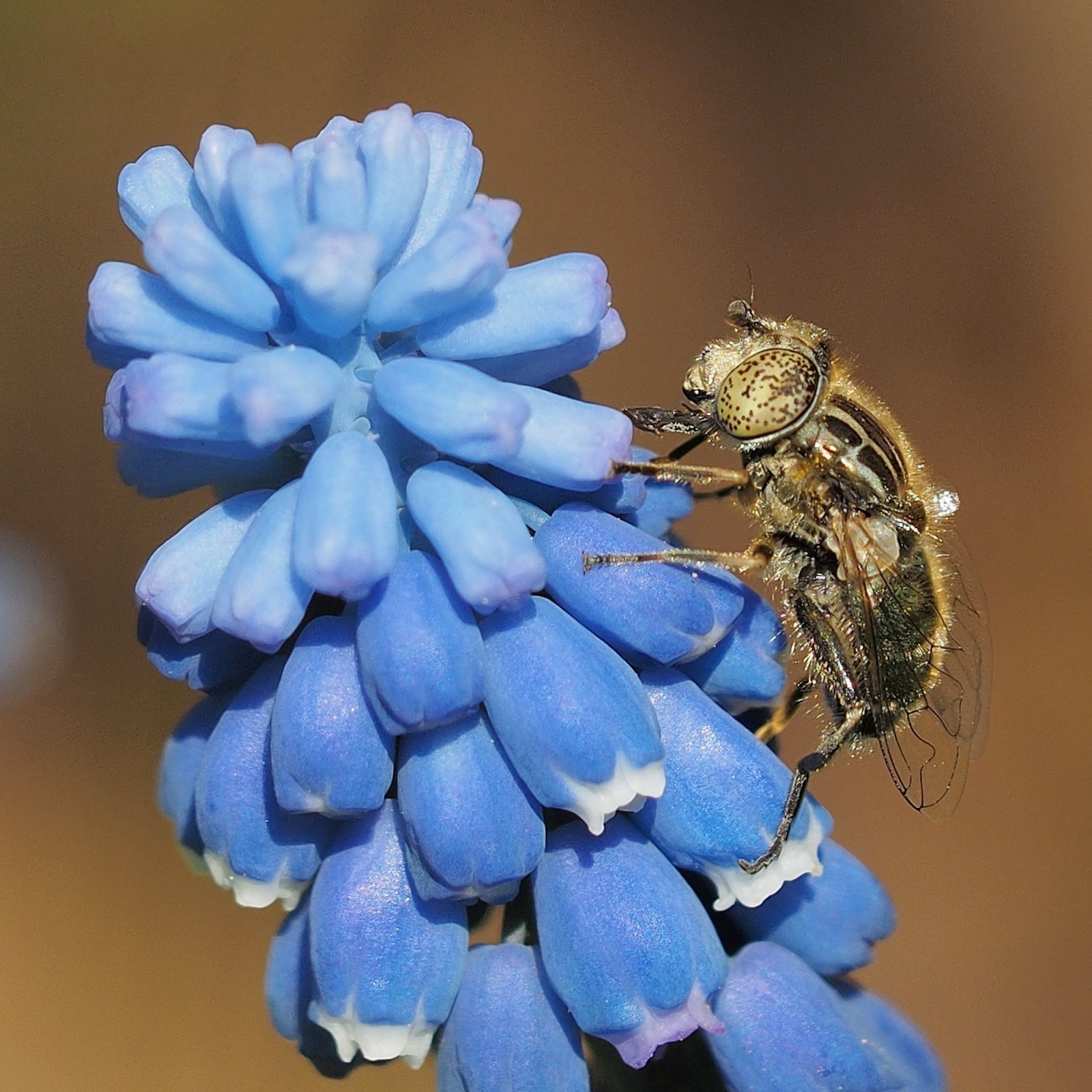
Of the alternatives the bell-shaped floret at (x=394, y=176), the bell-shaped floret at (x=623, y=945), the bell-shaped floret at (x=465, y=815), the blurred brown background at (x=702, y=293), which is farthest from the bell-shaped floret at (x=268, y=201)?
the blurred brown background at (x=702, y=293)

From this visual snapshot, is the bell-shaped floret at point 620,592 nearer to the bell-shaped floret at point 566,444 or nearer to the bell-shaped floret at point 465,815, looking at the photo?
the bell-shaped floret at point 566,444

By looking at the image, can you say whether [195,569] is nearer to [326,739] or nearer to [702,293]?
[326,739]

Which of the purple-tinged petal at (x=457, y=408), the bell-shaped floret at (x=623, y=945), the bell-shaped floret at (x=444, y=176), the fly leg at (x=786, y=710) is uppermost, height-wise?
the bell-shaped floret at (x=444, y=176)

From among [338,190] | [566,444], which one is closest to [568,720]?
[566,444]

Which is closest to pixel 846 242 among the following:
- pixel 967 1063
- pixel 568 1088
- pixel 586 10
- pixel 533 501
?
pixel 586 10

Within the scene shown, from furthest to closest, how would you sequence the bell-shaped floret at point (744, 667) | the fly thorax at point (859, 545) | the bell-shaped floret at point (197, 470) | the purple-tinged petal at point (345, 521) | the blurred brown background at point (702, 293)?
the blurred brown background at point (702, 293) < the fly thorax at point (859, 545) < the bell-shaped floret at point (744, 667) < the bell-shaped floret at point (197, 470) < the purple-tinged petal at point (345, 521)

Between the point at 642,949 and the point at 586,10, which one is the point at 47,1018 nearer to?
the point at 642,949

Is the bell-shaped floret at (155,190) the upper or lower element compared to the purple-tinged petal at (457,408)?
upper
